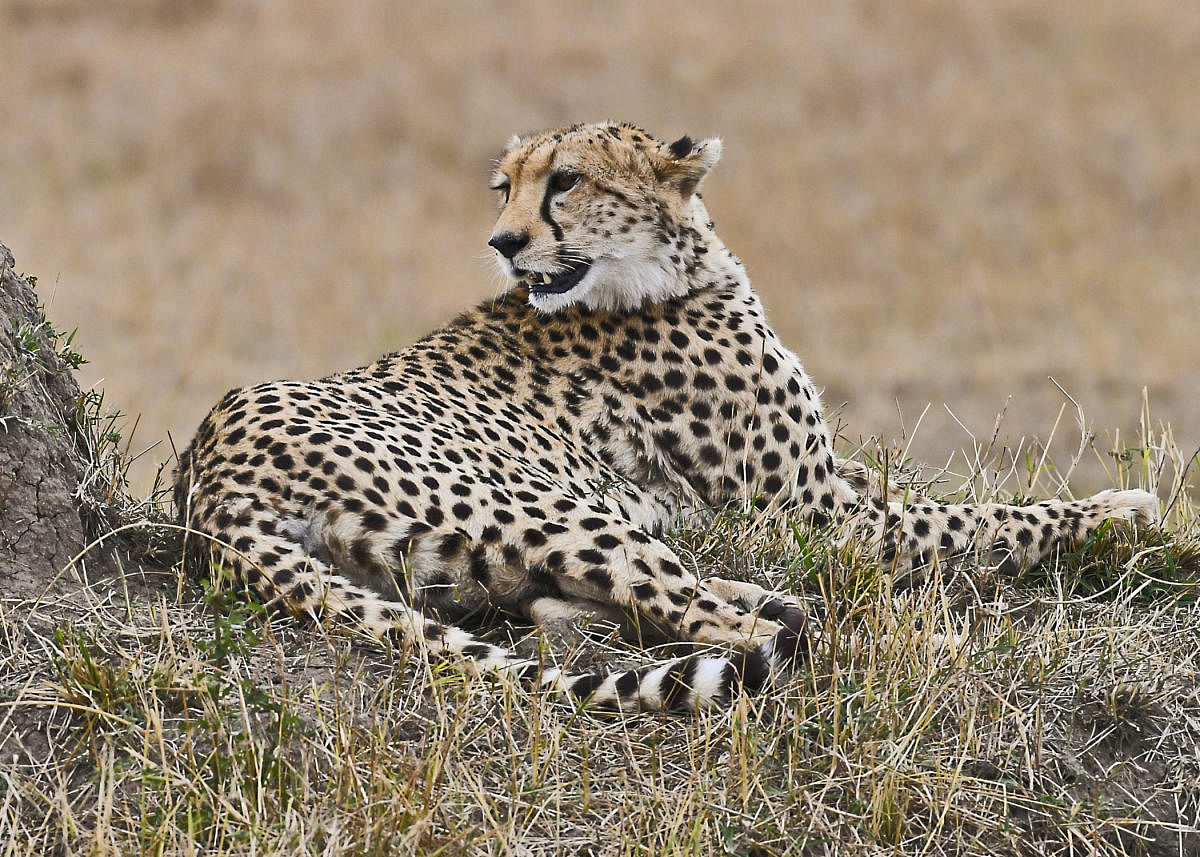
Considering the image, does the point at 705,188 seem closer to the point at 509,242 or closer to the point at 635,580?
the point at 509,242

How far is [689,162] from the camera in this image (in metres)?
3.93

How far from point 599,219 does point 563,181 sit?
0.13 metres

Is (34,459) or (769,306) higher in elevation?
(34,459)

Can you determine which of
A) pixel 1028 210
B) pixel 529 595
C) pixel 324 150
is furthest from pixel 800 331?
pixel 529 595

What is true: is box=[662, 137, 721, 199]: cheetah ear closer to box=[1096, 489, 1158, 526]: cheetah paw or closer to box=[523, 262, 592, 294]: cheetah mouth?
box=[523, 262, 592, 294]: cheetah mouth

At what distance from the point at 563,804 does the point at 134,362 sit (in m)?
9.34

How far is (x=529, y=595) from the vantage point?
3217 mm

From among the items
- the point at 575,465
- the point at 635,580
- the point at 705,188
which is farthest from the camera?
the point at 705,188

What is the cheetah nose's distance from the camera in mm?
3757

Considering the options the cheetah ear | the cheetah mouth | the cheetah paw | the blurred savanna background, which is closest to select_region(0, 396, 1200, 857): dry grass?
the cheetah paw

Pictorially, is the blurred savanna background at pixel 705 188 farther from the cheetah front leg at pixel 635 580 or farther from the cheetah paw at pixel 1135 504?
the cheetah front leg at pixel 635 580

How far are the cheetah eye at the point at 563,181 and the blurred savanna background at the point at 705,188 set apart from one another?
6.19 meters

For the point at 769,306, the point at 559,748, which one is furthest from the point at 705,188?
the point at 559,748

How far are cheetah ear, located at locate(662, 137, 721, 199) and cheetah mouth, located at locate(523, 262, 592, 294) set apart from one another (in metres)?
0.32
